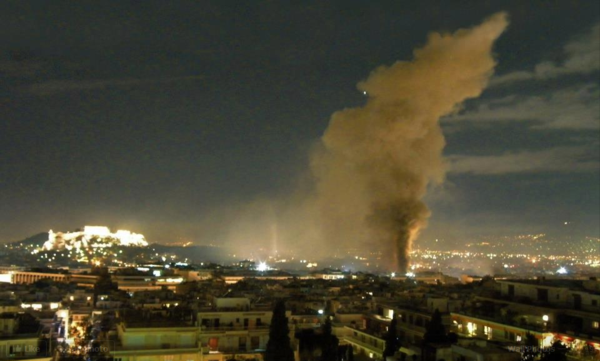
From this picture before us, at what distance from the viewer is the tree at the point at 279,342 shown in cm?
1980

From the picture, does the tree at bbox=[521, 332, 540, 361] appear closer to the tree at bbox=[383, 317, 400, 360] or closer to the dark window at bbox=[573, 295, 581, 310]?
the tree at bbox=[383, 317, 400, 360]

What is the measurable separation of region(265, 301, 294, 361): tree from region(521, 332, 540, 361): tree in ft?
22.7

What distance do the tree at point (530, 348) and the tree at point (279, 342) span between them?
6.91 m

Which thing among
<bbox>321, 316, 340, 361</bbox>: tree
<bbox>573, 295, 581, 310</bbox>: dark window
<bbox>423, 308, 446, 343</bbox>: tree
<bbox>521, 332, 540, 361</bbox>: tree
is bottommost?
<bbox>321, 316, 340, 361</bbox>: tree

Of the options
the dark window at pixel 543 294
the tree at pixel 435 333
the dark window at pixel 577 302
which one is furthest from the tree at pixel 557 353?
the dark window at pixel 543 294

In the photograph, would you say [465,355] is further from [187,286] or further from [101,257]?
[101,257]

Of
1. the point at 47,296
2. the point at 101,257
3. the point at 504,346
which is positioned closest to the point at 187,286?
the point at 47,296

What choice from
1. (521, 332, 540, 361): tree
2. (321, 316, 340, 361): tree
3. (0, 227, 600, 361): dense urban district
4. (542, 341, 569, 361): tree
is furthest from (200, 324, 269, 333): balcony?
(542, 341, 569, 361): tree

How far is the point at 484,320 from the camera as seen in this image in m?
22.9

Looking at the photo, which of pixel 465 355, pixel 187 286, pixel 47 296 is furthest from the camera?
pixel 187 286

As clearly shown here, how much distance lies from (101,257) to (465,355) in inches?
6613

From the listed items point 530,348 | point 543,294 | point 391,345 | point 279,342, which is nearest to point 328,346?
point 391,345

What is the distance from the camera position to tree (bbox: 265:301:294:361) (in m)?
19.8

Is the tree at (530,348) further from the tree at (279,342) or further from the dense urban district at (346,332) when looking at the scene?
the tree at (279,342)
